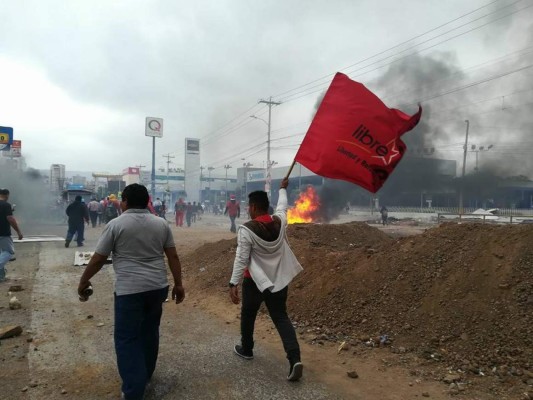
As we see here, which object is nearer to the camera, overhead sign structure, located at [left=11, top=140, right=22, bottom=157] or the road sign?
overhead sign structure, located at [left=11, top=140, right=22, bottom=157]

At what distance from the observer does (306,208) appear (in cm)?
2186

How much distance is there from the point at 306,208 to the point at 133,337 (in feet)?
63.3

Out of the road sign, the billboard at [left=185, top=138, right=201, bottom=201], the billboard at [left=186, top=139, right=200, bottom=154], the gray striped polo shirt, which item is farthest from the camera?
the billboard at [left=186, top=139, right=200, bottom=154]

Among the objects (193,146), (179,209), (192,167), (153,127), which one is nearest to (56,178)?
(153,127)

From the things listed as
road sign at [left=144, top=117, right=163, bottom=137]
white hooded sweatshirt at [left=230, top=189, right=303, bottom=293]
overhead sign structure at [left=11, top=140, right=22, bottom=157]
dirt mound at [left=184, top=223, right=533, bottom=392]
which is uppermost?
road sign at [left=144, top=117, right=163, bottom=137]

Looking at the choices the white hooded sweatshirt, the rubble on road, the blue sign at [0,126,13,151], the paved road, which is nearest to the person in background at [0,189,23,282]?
the paved road

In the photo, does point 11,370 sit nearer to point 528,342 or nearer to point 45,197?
point 528,342

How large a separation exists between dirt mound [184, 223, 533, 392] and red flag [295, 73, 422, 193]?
161 cm

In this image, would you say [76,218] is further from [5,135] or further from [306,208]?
[306,208]

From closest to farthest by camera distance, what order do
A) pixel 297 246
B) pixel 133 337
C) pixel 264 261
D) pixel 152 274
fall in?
1. pixel 133 337
2. pixel 152 274
3. pixel 264 261
4. pixel 297 246

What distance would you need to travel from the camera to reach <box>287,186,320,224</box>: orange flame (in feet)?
66.8

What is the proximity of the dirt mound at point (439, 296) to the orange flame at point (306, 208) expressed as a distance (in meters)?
13.6

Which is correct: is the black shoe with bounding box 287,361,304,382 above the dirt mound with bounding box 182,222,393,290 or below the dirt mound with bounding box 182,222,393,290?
below

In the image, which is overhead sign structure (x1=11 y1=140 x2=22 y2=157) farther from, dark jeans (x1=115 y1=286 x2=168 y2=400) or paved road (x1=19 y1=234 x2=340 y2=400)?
dark jeans (x1=115 y1=286 x2=168 y2=400)
